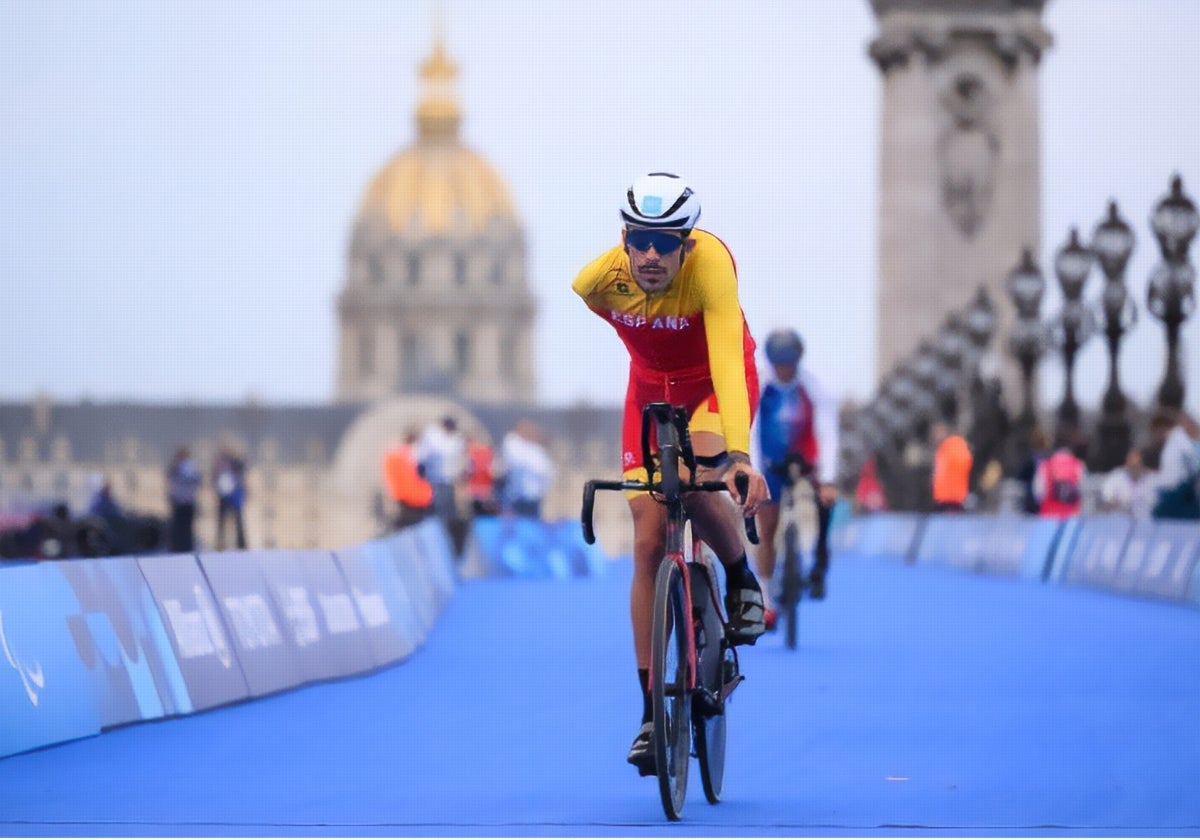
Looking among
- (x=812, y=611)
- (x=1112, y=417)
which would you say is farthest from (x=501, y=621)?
(x=1112, y=417)

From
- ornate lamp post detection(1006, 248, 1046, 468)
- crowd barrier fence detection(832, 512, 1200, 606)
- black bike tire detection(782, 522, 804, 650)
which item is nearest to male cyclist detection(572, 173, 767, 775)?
black bike tire detection(782, 522, 804, 650)

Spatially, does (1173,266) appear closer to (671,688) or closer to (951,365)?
(951,365)

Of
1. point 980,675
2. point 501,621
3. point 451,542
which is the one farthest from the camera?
point 451,542

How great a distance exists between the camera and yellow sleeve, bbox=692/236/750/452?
26.3 ft

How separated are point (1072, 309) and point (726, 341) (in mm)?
24146

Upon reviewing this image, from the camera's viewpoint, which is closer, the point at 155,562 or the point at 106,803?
the point at 106,803

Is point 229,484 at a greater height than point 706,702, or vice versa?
point 706,702

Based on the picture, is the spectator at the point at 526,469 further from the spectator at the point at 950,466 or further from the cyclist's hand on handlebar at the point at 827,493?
the cyclist's hand on handlebar at the point at 827,493

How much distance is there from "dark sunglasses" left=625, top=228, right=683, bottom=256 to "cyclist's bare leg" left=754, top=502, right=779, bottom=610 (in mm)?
6531

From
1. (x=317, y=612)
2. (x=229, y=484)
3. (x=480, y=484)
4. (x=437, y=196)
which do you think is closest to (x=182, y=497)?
(x=229, y=484)

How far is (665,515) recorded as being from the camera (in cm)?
827

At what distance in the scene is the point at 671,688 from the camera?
7.93m

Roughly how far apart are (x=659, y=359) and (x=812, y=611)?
39.6ft

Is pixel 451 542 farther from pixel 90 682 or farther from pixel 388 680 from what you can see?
pixel 90 682
